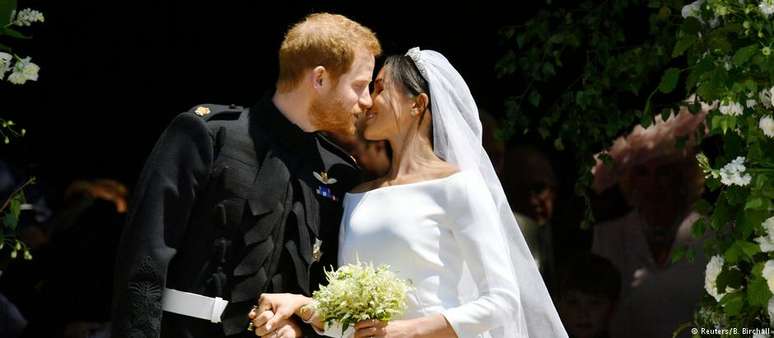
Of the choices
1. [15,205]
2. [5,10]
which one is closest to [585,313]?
[15,205]

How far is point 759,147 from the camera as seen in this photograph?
3.82 m

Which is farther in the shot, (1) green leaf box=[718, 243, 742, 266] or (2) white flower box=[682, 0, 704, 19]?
(2) white flower box=[682, 0, 704, 19]

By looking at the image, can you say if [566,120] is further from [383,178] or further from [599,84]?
[383,178]

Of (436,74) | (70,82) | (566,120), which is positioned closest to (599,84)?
(566,120)

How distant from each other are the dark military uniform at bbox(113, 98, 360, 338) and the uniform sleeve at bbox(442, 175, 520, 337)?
475 millimetres

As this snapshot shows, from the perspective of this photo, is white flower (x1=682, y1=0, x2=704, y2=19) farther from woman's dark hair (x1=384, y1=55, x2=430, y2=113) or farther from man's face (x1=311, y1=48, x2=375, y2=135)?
man's face (x1=311, y1=48, x2=375, y2=135)

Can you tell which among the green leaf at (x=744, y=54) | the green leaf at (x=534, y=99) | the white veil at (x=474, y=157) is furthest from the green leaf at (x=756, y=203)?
the green leaf at (x=534, y=99)

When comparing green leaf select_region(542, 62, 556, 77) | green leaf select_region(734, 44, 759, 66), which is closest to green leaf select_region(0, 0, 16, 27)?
green leaf select_region(734, 44, 759, 66)

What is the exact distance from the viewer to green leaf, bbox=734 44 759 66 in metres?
3.75

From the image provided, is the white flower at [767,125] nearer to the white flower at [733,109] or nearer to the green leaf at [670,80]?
the white flower at [733,109]

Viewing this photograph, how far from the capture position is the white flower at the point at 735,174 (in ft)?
12.3

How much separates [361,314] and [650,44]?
7.45 feet

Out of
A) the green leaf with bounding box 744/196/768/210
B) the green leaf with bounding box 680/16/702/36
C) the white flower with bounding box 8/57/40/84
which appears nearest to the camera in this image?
the green leaf with bounding box 744/196/768/210

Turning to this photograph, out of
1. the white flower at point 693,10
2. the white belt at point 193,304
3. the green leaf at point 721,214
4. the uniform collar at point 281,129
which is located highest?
the white flower at point 693,10
